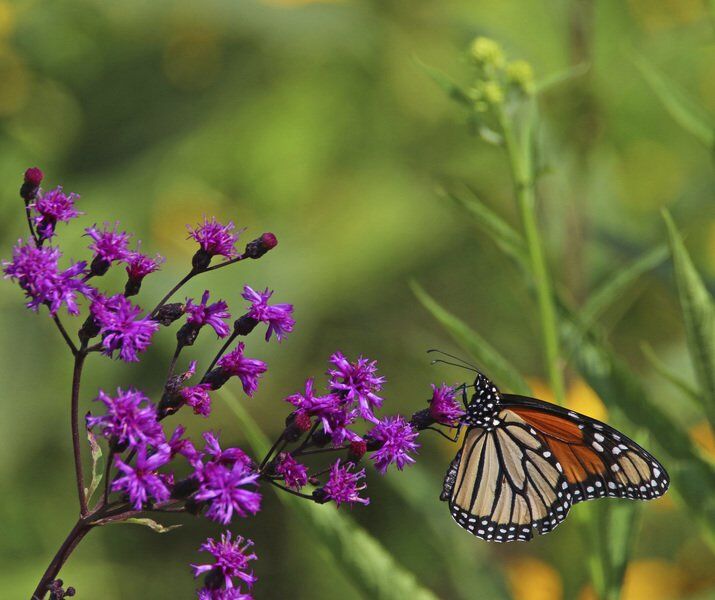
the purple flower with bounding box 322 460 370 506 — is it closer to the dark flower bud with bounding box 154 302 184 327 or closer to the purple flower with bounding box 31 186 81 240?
the dark flower bud with bounding box 154 302 184 327

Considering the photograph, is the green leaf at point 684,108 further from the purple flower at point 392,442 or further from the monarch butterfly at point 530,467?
the purple flower at point 392,442

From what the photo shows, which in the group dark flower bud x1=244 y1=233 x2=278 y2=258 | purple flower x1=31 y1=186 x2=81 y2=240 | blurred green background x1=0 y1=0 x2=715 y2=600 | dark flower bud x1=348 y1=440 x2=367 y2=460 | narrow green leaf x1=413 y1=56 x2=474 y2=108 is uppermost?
blurred green background x1=0 y1=0 x2=715 y2=600

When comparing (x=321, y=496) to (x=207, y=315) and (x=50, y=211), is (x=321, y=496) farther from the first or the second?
(x=50, y=211)

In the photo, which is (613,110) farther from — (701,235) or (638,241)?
(638,241)

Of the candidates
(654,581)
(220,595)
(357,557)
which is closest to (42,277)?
(220,595)

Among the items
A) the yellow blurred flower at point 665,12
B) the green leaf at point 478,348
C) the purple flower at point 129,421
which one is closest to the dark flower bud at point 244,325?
the purple flower at point 129,421

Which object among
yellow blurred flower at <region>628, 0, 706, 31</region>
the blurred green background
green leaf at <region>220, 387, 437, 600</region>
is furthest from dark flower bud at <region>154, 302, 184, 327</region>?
yellow blurred flower at <region>628, 0, 706, 31</region>

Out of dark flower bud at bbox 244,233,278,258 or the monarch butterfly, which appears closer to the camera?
dark flower bud at bbox 244,233,278,258
